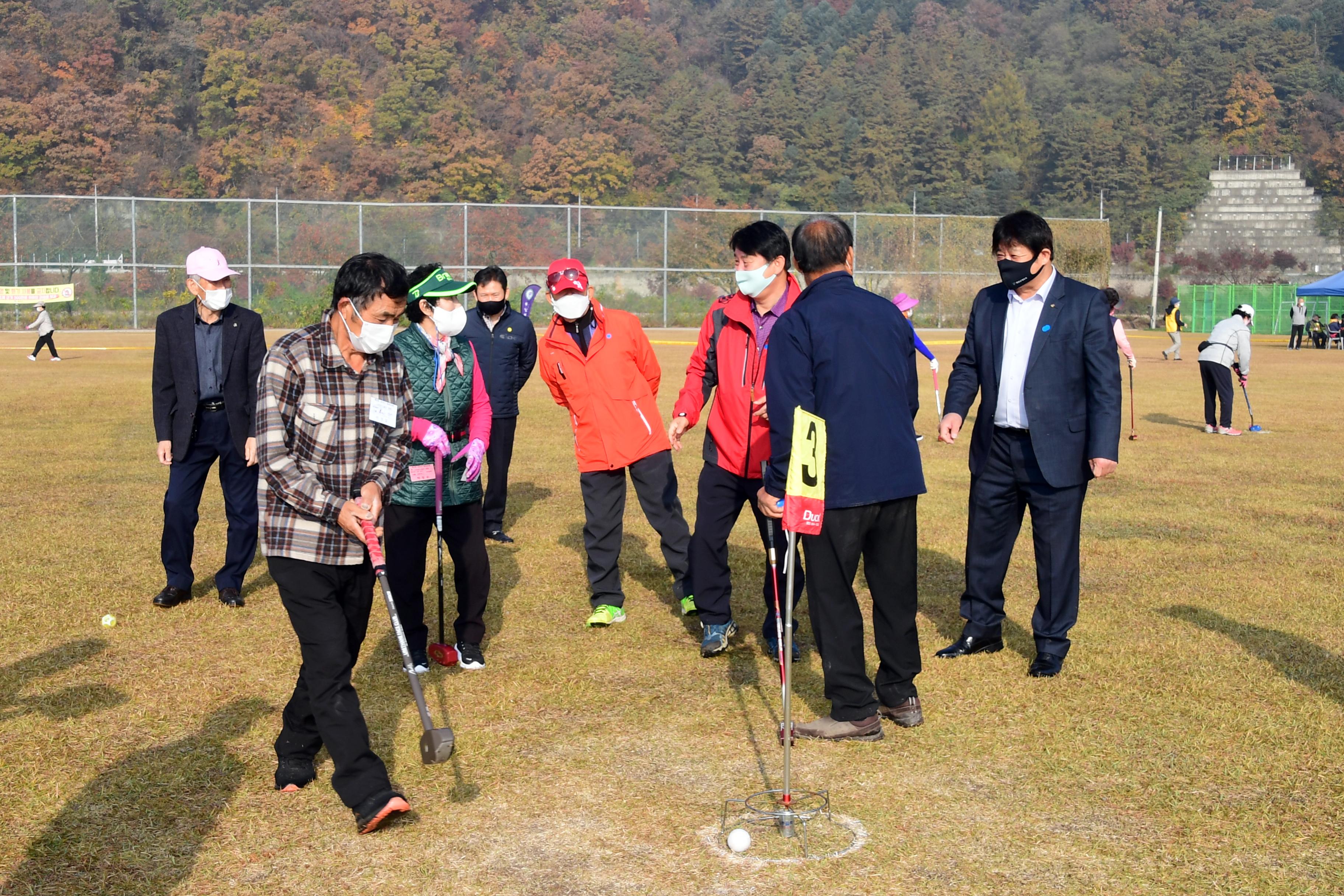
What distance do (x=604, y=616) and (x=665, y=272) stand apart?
35.7m

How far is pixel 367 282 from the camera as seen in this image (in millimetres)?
4473

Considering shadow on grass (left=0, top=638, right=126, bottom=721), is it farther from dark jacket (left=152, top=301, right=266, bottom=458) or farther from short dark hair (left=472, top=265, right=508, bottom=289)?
short dark hair (left=472, top=265, right=508, bottom=289)

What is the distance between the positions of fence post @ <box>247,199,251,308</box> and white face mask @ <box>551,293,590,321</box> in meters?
33.8

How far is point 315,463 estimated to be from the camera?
4473mm

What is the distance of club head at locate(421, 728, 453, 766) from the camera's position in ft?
15.1

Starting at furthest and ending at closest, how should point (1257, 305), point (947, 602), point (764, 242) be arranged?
point (1257, 305), point (947, 602), point (764, 242)

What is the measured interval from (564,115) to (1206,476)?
87.5m

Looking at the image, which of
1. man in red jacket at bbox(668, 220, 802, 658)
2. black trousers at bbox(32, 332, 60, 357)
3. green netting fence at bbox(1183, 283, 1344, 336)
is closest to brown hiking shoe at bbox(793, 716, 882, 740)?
man in red jacket at bbox(668, 220, 802, 658)

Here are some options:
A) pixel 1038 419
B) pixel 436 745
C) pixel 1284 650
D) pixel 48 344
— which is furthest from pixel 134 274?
pixel 1284 650

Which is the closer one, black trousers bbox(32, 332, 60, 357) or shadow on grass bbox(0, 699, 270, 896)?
shadow on grass bbox(0, 699, 270, 896)

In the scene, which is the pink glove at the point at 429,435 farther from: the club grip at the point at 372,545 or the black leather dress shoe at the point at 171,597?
the black leather dress shoe at the point at 171,597

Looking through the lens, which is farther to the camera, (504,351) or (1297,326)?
(1297,326)

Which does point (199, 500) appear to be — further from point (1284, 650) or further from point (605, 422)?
point (1284, 650)

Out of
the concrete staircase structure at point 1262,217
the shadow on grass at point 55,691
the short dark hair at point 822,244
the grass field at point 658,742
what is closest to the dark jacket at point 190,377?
the grass field at point 658,742
